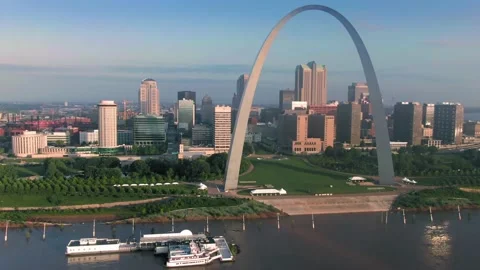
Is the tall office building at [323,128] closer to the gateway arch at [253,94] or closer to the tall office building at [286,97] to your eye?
the gateway arch at [253,94]

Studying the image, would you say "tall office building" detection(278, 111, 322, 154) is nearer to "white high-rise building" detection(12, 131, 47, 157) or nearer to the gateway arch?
the gateway arch

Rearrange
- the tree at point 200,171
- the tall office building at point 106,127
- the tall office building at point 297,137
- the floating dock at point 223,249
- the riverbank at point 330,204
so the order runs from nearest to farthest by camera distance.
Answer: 1. the floating dock at point 223,249
2. the riverbank at point 330,204
3. the tree at point 200,171
4. the tall office building at point 297,137
5. the tall office building at point 106,127

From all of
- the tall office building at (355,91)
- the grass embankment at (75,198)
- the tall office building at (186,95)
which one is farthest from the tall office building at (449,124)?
the tall office building at (186,95)

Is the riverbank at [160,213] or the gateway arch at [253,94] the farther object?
the gateway arch at [253,94]

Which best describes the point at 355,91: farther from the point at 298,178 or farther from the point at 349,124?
the point at 298,178

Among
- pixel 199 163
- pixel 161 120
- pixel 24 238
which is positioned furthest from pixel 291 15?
pixel 161 120
